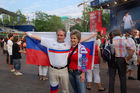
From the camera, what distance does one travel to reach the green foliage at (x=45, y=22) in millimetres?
61688

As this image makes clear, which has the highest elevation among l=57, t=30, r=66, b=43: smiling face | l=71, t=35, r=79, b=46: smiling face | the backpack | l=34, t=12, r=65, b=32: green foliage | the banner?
l=34, t=12, r=65, b=32: green foliage

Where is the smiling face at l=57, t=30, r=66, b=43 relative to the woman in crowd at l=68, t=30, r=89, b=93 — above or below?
above

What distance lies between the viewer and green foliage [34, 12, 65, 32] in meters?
61.7

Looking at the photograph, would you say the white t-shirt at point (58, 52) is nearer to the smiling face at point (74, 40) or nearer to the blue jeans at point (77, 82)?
the smiling face at point (74, 40)

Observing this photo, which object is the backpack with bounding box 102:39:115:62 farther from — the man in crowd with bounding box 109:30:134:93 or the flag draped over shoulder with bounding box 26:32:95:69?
the flag draped over shoulder with bounding box 26:32:95:69

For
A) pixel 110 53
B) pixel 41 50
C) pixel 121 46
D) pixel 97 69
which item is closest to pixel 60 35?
pixel 41 50

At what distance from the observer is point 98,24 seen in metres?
22.6

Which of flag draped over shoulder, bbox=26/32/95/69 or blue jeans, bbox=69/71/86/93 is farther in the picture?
flag draped over shoulder, bbox=26/32/95/69

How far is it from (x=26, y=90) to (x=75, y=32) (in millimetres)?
2923

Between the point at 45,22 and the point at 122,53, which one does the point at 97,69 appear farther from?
the point at 45,22

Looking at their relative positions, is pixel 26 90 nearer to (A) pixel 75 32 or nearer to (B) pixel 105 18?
(A) pixel 75 32

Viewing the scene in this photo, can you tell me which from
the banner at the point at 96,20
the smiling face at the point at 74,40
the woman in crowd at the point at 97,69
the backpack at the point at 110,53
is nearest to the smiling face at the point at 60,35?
the smiling face at the point at 74,40

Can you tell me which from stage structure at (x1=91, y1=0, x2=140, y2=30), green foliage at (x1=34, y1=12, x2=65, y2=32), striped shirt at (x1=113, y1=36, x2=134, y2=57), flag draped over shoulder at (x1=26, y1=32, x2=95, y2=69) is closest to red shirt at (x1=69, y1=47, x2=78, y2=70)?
flag draped over shoulder at (x1=26, y1=32, x2=95, y2=69)

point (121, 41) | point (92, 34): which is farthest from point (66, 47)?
point (121, 41)
